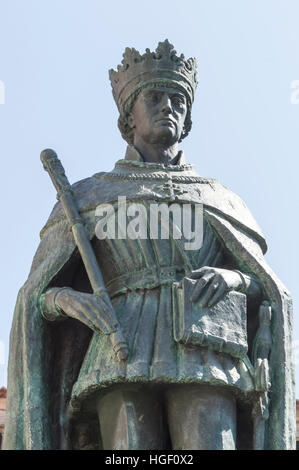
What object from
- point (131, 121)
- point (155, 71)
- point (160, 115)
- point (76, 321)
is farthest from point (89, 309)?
point (155, 71)

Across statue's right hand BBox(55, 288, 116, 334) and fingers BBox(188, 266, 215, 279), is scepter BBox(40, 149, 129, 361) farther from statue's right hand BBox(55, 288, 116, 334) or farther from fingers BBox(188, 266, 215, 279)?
fingers BBox(188, 266, 215, 279)

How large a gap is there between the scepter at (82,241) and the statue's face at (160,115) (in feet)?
3.16

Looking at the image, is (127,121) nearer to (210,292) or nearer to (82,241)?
(82,241)

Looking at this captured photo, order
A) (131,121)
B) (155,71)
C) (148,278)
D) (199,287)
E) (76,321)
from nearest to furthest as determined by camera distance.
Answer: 1. (199,287)
2. (148,278)
3. (76,321)
4. (155,71)
5. (131,121)

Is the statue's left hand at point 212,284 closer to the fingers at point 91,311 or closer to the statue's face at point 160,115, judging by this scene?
the fingers at point 91,311

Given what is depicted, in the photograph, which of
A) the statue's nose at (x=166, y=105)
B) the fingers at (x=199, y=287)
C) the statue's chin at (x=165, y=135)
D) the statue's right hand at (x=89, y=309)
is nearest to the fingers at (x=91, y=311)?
the statue's right hand at (x=89, y=309)

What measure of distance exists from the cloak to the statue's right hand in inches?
15.6

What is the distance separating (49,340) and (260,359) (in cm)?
190

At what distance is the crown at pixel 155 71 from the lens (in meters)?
13.1

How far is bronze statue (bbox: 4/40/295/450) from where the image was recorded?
11.3 m

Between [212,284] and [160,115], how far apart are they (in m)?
2.10
